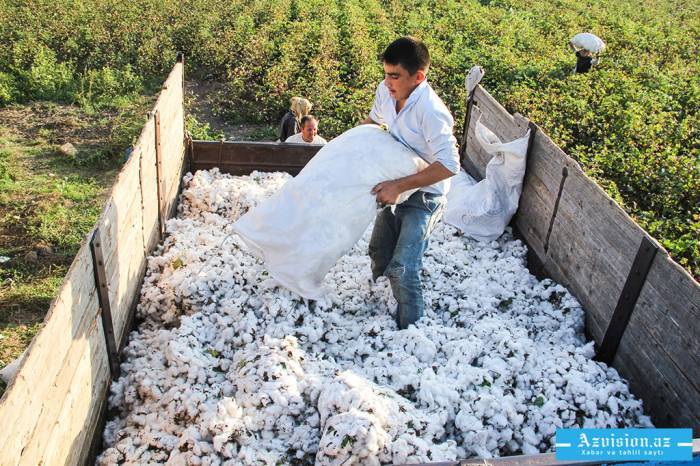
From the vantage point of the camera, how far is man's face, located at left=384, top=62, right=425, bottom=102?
3.71 m

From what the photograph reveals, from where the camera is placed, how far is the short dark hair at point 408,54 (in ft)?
12.0

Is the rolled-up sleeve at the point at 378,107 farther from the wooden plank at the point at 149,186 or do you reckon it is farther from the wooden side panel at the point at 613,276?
the wooden plank at the point at 149,186

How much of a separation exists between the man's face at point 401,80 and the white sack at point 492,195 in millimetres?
1353

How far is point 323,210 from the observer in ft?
13.0

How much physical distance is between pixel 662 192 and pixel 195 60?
26.2ft

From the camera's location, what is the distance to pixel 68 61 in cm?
1054

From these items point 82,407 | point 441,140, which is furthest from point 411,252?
point 82,407

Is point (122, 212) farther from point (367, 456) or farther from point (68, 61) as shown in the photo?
point (68, 61)

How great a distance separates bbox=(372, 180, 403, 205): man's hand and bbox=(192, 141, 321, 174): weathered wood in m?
2.14

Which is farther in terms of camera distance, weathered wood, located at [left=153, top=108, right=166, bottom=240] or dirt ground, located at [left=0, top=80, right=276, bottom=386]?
dirt ground, located at [left=0, top=80, right=276, bottom=386]

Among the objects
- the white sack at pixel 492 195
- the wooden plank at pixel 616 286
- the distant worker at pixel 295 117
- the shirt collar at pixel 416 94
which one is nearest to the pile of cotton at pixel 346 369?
the wooden plank at pixel 616 286

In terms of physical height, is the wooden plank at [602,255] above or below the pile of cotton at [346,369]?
above

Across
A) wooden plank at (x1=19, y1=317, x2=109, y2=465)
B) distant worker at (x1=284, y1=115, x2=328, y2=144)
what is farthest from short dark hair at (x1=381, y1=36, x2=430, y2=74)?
distant worker at (x1=284, y1=115, x2=328, y2=144)

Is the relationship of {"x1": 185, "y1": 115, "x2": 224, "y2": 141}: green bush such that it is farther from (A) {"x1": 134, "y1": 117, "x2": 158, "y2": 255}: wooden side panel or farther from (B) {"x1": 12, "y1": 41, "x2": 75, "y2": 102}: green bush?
(A) {"x1": 134, "y1": 117, "x2": 158, "y2": 255}: wooden side panel
